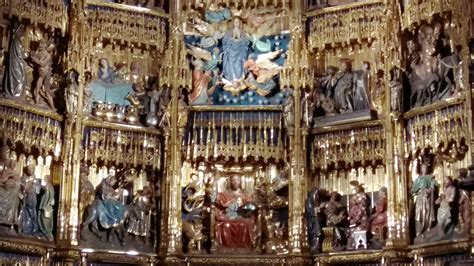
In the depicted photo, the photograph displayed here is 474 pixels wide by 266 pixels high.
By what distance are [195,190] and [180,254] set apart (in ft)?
4.72

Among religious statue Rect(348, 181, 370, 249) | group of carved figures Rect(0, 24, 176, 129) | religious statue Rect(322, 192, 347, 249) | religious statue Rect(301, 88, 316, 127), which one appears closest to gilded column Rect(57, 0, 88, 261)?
group of carved figures Rect(0, 24, 176, 129)

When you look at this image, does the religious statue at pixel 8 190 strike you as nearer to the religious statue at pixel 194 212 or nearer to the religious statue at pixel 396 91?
the religious statue at pixel 194 212

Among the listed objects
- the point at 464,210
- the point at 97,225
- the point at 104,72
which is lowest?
the point at 97,225

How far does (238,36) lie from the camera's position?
1798 cm

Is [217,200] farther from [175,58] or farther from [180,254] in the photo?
[175,58]

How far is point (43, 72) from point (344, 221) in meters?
6.53

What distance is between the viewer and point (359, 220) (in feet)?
53.4

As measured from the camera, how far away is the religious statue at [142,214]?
16547 millimetres

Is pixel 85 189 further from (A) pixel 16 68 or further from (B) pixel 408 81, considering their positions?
(B) pixel 408 81

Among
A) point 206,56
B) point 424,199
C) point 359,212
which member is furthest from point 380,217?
point 206,56

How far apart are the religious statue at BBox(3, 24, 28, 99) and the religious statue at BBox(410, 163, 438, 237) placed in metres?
7.57

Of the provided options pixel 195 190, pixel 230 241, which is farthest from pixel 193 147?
pixel 230 241

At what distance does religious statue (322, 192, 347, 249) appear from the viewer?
645 inches

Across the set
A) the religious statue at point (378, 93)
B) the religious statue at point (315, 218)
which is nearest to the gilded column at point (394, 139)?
the religious statue at point (378, 93)
